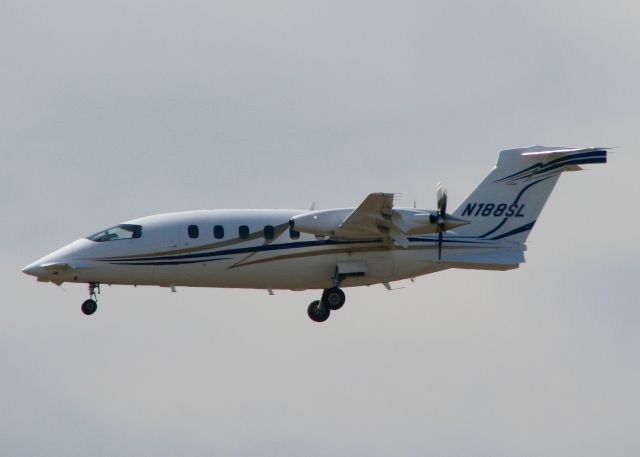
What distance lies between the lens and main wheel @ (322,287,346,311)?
153 ft

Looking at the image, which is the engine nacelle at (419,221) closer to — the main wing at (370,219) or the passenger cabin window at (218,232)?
the main wing at (370,219)

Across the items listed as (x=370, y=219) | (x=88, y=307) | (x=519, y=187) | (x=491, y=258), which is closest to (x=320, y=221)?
(x=370, y=219)

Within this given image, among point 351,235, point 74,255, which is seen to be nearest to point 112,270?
point 74,255

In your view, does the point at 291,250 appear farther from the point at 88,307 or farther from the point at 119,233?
the point at 88,307

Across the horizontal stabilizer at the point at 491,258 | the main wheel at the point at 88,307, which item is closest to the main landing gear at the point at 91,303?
the main wheel at the point at 88,307

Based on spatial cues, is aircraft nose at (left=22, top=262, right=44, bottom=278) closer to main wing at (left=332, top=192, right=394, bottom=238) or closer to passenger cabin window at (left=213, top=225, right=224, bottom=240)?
passenger cabin window at (left=213, top=225, right=224, bottom=240)

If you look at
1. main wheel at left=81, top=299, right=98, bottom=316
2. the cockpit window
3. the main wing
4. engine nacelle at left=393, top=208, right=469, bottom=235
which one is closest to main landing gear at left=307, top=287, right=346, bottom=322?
the main wing

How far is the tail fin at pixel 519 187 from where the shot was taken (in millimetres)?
48000

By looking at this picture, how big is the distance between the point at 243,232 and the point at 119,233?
4.47 meters

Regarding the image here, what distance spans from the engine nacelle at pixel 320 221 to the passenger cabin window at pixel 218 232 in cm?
265

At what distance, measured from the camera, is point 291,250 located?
151ft

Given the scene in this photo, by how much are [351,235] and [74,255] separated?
32.3 feet

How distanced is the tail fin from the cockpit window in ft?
39.1

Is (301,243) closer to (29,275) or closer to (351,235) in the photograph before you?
(351,235)
